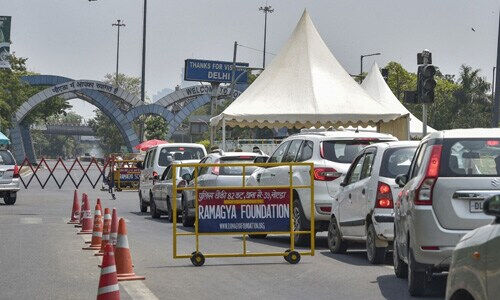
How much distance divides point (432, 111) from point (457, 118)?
2566 mm

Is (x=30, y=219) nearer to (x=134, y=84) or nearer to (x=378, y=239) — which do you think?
(x=378, y=239)

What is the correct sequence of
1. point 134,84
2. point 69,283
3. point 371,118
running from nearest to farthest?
point 69,283 < point 371,118 < point 134,84

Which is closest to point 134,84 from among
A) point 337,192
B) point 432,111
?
point 432,111

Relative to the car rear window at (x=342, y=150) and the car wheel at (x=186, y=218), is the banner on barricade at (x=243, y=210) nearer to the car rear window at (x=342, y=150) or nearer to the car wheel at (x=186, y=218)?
the car rear window at (x=342, y=150)

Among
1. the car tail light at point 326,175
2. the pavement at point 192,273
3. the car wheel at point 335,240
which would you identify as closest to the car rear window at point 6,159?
the pavement at point 192,273

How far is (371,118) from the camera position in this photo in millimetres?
33438

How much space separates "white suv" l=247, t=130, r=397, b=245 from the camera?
766 inches

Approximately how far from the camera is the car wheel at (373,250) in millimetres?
16109

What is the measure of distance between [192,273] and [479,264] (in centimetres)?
878

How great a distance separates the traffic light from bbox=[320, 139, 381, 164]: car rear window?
201 inches

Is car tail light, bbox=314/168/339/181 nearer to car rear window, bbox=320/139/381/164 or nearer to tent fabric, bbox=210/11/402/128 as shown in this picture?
car rear window, bbox=320/139/381/164

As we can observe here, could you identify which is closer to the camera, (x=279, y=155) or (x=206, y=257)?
(x=206, y=257)

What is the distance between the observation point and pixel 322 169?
19562mm

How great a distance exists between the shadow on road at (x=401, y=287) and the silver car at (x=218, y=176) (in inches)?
399
